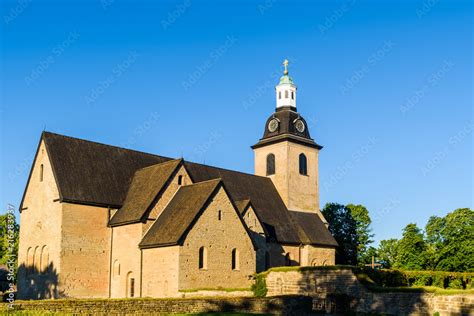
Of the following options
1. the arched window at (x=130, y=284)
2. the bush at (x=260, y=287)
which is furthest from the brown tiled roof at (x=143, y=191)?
the bush at (x=260, y=287)

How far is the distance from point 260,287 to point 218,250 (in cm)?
413

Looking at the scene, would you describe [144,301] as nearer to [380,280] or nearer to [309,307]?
[309,307]

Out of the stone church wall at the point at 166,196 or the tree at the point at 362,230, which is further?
the tree at the point at 362,230

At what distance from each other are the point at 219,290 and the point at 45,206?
1537cm

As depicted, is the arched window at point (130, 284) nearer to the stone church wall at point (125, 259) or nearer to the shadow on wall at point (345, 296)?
the stone church wall at point (125, 259)

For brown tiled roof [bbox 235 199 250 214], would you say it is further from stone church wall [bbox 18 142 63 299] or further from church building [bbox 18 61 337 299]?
stone church wall [bbox 18 142 63 299]

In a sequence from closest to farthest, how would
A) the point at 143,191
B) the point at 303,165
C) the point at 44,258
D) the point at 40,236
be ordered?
the point at 44,258 → the point at 40,236 → the point at 143,191 → the point at 303,165

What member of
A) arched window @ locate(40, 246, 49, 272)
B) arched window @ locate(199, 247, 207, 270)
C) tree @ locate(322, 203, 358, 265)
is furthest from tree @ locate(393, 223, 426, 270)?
arched window @ locate(40, 246, 49, 272)

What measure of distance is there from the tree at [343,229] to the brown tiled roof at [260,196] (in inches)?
715

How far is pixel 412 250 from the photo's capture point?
230 feet

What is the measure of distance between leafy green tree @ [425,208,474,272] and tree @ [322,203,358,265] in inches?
370

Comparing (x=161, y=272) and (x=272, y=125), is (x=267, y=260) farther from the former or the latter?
(x=272, y=125)

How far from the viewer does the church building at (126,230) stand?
4194 cm

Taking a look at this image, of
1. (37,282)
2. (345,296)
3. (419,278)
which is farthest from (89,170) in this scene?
(419,278)
